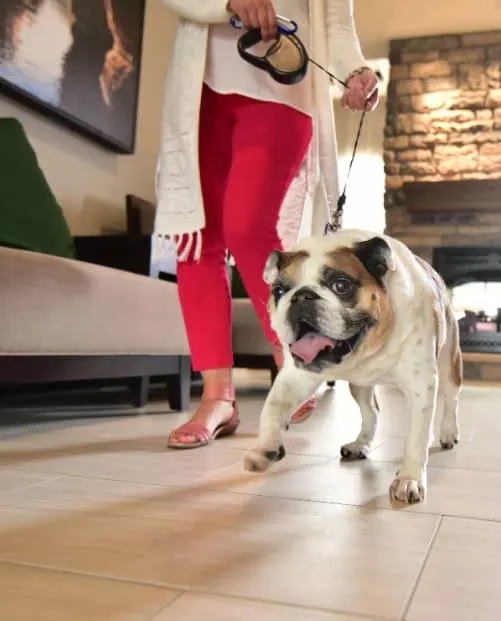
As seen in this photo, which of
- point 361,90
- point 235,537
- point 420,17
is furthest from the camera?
point 420,17

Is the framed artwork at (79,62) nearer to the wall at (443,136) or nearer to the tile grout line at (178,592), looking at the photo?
the tile grout line at (178,592)

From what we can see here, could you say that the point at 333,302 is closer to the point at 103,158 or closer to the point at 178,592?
the point at 178,592

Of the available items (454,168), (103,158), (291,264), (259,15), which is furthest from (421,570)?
(454,168)

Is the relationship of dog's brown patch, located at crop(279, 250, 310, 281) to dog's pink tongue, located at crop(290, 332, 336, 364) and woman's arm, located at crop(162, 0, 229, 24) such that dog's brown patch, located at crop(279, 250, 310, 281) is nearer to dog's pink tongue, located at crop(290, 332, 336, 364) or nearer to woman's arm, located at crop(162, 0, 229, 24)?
dog's pink tongue, located at crop(290, 332, 336, 364)

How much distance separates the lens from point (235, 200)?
1.49m

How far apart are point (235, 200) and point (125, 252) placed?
1189 mm

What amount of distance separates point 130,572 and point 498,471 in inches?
33.4

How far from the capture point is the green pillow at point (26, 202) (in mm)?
A: 2221

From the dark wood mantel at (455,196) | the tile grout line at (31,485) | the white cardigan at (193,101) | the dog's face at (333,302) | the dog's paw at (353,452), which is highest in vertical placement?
the dark wood mantel at (455,196)

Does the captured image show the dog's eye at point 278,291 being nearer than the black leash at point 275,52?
Yes

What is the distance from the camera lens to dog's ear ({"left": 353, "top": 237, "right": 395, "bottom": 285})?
1.09 metres

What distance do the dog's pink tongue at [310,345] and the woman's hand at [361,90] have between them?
1.89 ft

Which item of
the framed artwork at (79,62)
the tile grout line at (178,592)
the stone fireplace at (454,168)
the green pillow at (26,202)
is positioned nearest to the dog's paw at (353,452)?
the tile grout line at (178,592)

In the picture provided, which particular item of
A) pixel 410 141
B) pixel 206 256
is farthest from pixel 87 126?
pixel 410 141
